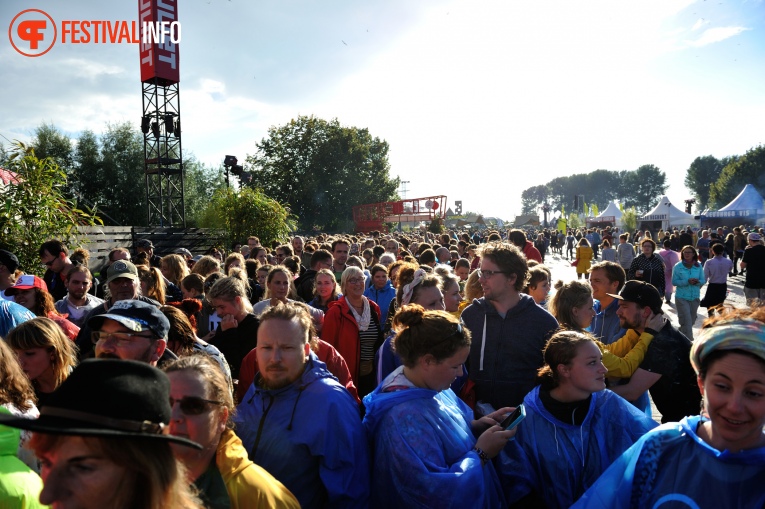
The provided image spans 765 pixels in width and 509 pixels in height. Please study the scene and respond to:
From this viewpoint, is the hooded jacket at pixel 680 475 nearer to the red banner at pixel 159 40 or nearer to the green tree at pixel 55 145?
the red banner at pixel 159 40

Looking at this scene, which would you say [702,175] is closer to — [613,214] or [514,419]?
[613,214]

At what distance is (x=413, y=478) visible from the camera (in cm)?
215

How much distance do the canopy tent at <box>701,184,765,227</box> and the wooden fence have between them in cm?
4248

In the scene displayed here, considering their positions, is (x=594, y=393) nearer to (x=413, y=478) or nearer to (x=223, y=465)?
(x=413, y=478)

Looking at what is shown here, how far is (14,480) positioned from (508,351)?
2756mm

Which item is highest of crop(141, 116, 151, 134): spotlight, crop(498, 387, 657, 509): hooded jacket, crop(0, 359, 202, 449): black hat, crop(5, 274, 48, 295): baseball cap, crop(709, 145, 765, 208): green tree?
crop(709, 145, 765, 208): green tree

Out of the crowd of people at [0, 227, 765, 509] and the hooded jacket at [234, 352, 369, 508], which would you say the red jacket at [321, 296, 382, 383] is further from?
the hooded jacket at [234, 352, 369, 508]

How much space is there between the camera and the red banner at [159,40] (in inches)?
751

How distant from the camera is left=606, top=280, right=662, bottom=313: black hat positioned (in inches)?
133

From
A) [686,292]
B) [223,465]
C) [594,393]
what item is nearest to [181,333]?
[223,465]

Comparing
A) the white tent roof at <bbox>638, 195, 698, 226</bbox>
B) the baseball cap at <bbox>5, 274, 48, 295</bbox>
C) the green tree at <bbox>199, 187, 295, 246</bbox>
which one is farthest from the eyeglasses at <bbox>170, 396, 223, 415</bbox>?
the white tent roof at <bbox>638, 195, 698, 226</bbox>

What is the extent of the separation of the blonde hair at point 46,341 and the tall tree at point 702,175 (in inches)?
4571

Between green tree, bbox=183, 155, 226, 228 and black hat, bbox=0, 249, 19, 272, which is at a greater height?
green tree, bbox=183, 155, 226, 228

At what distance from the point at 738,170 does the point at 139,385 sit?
8946 cm
